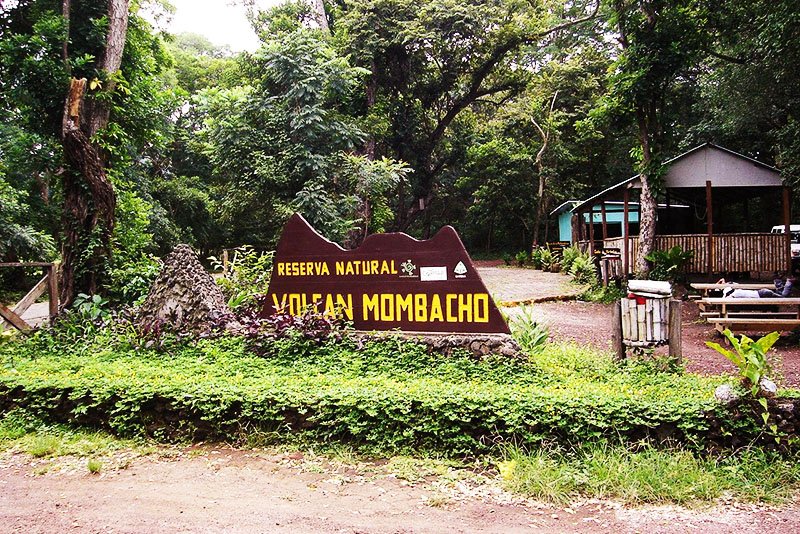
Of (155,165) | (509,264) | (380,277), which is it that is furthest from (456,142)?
(380,277)

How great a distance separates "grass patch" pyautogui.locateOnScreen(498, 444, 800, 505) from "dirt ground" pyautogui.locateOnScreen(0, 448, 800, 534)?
0.11 m

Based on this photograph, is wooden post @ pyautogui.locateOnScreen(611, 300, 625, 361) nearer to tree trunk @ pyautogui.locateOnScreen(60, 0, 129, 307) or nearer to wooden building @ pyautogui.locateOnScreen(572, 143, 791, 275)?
tree trunk @ pyautogui.locateOnScreen(60, 0, 129, 307)

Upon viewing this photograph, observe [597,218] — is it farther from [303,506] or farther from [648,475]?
[303,506]

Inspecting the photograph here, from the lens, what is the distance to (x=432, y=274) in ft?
20.6

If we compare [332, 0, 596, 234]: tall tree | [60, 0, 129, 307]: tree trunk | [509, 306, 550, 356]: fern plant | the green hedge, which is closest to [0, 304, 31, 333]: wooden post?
the green hedge

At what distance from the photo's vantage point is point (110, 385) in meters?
5.00

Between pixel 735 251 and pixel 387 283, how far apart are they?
38.3 ft

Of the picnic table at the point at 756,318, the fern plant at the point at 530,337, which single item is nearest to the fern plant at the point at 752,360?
the fern plant at the point at 530,337

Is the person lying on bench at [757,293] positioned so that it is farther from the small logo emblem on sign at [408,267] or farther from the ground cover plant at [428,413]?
the small logo emblem on sign at [408,267]

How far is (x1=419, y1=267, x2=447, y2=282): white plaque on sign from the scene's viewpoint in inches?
245

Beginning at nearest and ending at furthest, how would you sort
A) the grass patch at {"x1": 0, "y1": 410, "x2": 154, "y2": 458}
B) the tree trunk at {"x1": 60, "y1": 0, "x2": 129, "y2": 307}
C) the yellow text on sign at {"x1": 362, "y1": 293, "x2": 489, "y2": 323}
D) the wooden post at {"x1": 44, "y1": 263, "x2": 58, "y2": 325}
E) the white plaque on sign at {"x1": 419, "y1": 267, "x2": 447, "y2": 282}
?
the grass patch at {"x1": 0, "y1": 410, "x2": 154, "y2": 458} < the yellow text on sign at {"x1": 362, "y1": 293, "x2": 489, "y2": 323} < the white plaque on sign at {"x1": 419, "y1": 267, "x2": 447, "y2": 282} < the wooden post at {"x1": 44, "y1": 263, "x2": 58, "y2": 325} < the tree trunk at {"x1": 60, "y1": 0, "x2": 129, "y2": 307}

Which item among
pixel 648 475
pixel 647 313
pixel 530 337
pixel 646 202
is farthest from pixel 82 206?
pixel 646 202

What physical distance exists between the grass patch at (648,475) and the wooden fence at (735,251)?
38.3 feet

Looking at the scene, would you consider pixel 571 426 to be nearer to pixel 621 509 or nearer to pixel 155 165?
pixel 621 509
